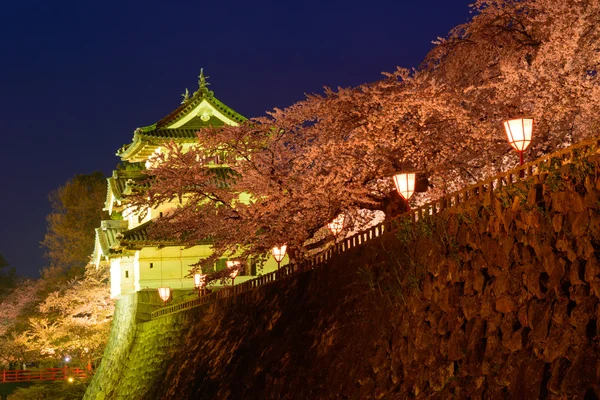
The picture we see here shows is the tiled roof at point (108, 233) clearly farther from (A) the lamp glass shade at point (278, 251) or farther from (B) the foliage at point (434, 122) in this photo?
(B) the foliage at point (434, 122)

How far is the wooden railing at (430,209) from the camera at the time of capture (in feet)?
28.6

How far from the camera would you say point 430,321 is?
11133 millimetres

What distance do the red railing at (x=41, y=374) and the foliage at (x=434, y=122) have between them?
2352cm

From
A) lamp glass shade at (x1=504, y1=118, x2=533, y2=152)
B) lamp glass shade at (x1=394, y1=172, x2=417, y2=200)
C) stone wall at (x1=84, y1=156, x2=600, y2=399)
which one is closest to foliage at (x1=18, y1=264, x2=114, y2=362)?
stone wall at (x1=84, y1=156, x2=600, y2=399)

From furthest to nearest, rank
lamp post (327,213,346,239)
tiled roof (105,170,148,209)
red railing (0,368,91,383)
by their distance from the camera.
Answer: red railing (0,368,91,383)
tiled roof (105,170,148,209)
lamp post (327,213,346,239)

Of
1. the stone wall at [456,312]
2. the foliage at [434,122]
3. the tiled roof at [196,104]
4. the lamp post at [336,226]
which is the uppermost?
the tiled roof at [196,104]

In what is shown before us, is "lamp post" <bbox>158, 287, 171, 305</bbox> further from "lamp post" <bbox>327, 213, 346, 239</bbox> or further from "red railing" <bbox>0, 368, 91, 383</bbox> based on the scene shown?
"lamp post" <bbox>327, 213, 346, 239</bbox>

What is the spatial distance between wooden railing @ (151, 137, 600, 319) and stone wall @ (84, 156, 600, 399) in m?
0.14

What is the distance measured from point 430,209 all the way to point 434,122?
3.86 m

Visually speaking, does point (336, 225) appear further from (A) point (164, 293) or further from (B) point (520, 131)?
(A) point (164, 293)

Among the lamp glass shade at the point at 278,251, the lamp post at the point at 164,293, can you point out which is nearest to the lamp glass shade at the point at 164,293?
the lamp post at the point at 164,293

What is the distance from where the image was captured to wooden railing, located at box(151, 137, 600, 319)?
8711mm

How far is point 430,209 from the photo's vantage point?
14.6m

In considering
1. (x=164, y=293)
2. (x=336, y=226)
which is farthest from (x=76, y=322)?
(x=336, y=226)
